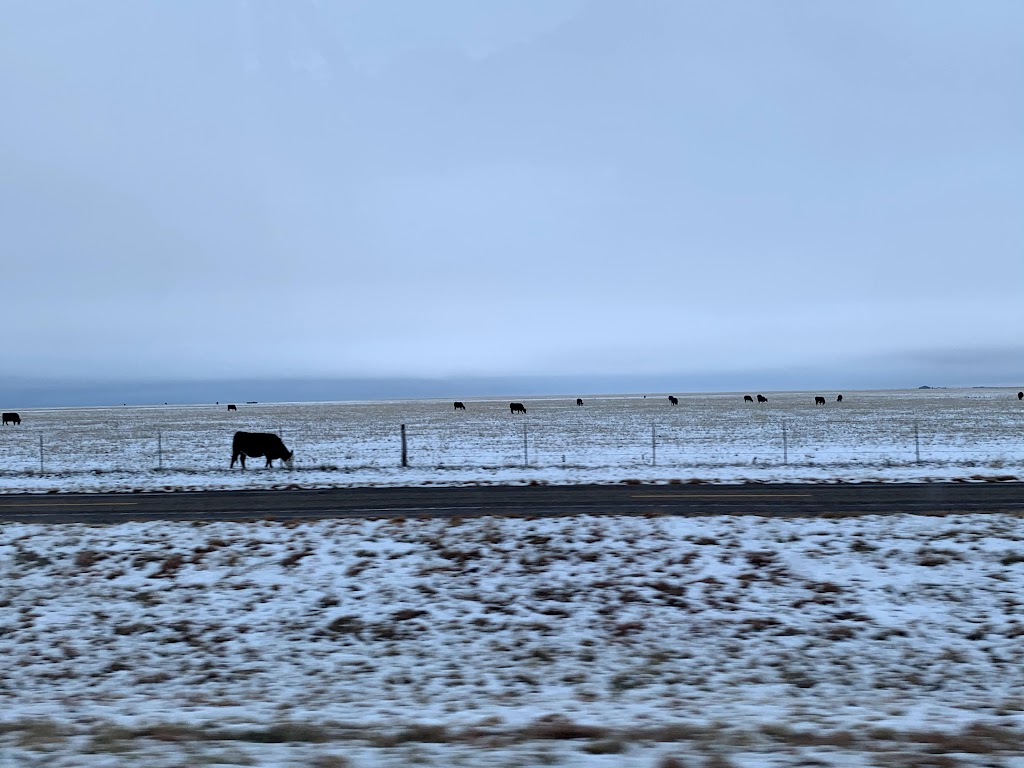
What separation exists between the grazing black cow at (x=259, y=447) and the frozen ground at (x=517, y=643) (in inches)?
570

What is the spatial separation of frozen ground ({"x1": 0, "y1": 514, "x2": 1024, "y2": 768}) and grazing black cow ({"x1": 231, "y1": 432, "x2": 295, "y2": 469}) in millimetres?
14474

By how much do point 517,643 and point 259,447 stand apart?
68.3 ft

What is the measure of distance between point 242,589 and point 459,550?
2803mm

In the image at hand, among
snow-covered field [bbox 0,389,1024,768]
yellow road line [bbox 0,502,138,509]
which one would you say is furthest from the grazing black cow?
snow-covered field [bbox 0,389,1024,768]

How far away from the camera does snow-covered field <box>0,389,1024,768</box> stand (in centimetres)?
436

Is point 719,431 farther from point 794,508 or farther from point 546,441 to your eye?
point 794,508

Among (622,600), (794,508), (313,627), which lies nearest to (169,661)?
(313,627)

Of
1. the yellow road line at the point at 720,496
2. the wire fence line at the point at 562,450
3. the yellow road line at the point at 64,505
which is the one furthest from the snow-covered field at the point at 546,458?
the yellow road line at the point at 720,496

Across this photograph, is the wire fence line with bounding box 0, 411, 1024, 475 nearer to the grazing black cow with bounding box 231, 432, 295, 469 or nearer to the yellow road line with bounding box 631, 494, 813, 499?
the grazing black cow with bounding box 231, 432, 295, 469

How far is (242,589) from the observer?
28.5 feet

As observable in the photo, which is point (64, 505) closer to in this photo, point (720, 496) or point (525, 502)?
point (525, 502)

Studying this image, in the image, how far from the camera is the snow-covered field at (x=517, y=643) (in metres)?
4.36

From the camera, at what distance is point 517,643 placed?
7.19 m

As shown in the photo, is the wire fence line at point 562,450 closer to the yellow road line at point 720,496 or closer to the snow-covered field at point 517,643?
the yellow road line at point 720,496
